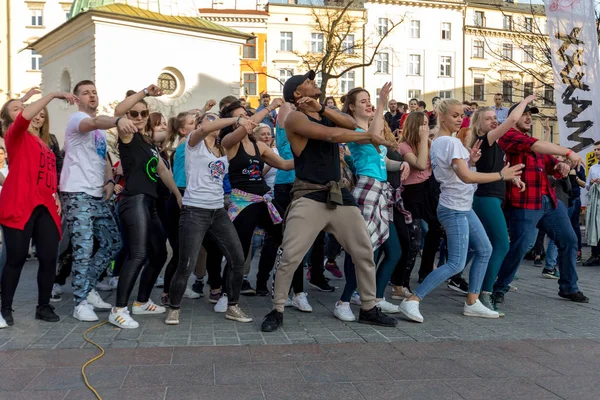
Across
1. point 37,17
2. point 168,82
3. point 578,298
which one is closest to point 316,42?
point 37,17

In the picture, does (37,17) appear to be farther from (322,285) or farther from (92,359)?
(92,359)

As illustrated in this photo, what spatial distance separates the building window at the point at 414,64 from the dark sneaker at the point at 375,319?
59200mm

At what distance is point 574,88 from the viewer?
33.9ft

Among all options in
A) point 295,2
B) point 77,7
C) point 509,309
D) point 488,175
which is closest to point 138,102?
point 488,175

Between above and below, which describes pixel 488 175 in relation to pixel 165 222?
above

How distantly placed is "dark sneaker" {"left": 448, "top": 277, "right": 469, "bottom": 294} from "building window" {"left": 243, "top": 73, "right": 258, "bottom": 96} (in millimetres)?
53028

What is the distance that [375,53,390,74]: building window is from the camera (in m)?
61.8

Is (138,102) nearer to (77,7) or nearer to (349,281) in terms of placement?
(349,281)

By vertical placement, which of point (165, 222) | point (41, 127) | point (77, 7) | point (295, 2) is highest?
point (295, 2)

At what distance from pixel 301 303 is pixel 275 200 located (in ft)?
3.76

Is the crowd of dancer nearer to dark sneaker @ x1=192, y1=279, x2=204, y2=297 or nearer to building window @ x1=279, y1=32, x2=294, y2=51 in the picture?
dark sneaker @ x1=192, y1=279, x2=204, y2=297

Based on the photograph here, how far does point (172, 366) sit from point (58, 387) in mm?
747

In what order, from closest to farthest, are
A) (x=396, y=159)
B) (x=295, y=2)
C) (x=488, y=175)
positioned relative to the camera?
1. (x=488, y=175)
2. (x=396, y=159)
3. (x=295, y=2)

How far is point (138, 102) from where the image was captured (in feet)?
20.1
